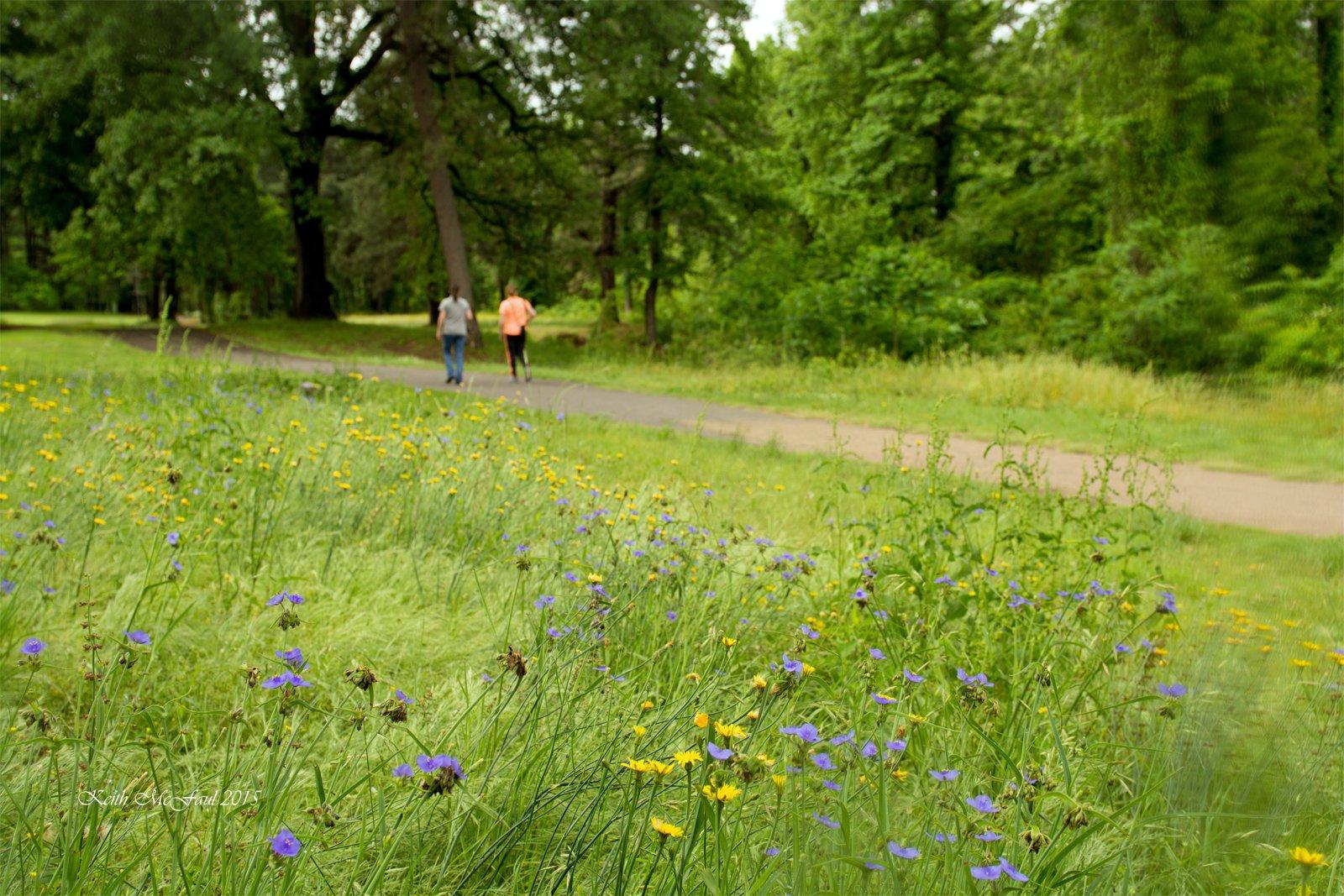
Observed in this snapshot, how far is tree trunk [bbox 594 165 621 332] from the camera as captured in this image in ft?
89.7

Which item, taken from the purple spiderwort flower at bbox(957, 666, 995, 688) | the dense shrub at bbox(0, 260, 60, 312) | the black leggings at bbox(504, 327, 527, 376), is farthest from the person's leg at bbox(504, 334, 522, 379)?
the dense shrub at bbox(0, 260, 60, 312)

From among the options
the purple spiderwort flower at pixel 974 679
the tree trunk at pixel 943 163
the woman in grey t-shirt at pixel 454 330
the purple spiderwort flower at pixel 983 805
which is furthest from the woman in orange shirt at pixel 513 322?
the tree trunk at pixel 943 163

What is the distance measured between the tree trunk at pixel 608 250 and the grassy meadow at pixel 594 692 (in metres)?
22.2

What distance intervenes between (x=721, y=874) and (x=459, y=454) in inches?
182

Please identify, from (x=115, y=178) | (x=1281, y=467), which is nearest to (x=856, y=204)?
(x=115, y=178)

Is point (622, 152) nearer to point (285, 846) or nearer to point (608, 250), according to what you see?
point (608, 250)

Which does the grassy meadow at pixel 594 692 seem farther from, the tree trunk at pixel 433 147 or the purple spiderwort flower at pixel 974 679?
the tree trunk at pixel 433 147

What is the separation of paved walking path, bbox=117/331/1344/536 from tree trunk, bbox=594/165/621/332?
36.1 ft

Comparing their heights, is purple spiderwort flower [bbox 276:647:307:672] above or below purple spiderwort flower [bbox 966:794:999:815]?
above

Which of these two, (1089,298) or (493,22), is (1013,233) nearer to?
(1089,298)

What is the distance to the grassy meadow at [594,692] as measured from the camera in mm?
1732

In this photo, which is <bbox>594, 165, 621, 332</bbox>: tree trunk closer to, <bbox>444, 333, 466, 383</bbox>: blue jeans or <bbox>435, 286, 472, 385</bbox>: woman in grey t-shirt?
<bbox>435, 286, 472, 385</bbox>: woman in grey t-shirt

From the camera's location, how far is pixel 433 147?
22.3 m

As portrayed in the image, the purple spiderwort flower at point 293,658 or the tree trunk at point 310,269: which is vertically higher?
the tree trunk at point 310,269
